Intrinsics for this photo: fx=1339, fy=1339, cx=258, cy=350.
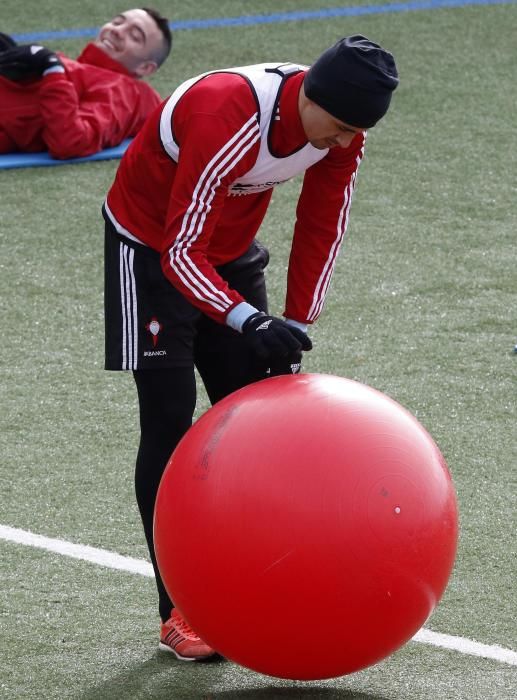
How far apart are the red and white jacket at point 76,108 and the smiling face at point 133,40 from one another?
0.06 m

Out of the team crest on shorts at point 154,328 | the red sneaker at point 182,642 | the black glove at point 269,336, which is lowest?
the red sneaker at point 182,642

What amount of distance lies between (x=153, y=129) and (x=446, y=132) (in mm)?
5653

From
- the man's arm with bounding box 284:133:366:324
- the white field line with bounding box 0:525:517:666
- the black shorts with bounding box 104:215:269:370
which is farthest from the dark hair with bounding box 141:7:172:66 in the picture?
the black shorts with bounding box 104:215:269:370

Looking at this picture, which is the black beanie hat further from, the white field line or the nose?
the white field line

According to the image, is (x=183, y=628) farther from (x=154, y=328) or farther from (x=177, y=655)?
(x=154, y=328)

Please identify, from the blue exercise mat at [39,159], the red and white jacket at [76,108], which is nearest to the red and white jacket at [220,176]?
the red and white jacket at [76,108]

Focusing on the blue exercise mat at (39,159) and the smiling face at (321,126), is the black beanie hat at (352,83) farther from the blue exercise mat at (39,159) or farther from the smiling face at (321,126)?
the blue exercise mat at (39,159)

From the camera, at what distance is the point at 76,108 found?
334 inches

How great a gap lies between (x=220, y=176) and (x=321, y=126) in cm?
29

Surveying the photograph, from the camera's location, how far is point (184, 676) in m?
3.89

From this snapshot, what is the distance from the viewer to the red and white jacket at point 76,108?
8.44 metres

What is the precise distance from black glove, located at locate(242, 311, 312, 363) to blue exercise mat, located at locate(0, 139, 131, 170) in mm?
5335

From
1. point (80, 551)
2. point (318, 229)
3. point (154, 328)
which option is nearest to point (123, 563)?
point (80, 551)

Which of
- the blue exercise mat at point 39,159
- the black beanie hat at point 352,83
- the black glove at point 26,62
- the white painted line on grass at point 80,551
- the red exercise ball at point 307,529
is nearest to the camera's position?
the red exercise ball at point 307,529
